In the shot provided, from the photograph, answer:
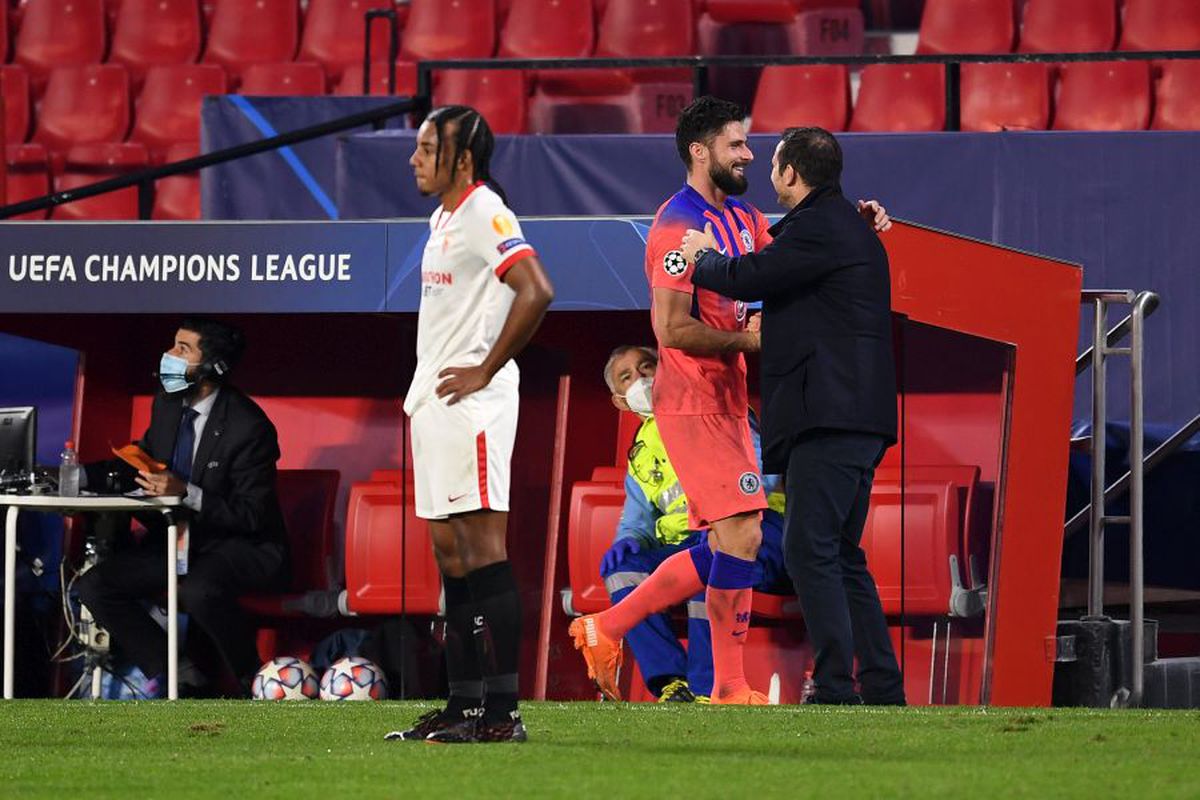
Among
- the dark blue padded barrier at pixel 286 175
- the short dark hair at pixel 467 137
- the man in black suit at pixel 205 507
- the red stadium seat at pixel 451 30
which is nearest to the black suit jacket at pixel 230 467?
the man in black suit at pixel 205 507

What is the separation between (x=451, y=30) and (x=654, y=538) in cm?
599

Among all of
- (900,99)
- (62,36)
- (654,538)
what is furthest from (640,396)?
(62,36)

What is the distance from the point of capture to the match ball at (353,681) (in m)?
8.62

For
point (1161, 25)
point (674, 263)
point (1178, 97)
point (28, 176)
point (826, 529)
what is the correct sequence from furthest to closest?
point (28, 176)
point (1161, 25)
point (1178, 97)
point (674, 263)
point (826, 529)

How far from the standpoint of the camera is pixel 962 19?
41.2ft

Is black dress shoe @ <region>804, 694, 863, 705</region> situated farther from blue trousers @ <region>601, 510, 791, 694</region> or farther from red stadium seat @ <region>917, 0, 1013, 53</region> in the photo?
red stadium seat @ <region>917, 0, 1013, 53</region>

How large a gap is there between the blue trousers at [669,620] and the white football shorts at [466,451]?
2.45 metres

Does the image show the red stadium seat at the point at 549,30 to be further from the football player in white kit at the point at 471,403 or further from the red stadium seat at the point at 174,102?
the football player in white kit at the point at 471,403

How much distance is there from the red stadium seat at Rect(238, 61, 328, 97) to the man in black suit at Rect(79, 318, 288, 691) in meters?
4.65

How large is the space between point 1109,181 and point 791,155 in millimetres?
3297

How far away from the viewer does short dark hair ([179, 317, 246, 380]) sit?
8.88 metres

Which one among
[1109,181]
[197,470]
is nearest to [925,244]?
[1109,181]

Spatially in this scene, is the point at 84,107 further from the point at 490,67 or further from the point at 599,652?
the point at 599,652

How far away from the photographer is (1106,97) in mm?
11570
